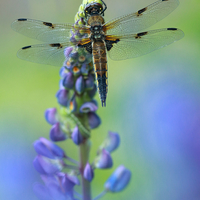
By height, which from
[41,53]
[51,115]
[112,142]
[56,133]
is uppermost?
[41,53]

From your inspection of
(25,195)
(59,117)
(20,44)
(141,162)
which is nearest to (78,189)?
(25,195)

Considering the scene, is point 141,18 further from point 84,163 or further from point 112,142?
point 84,163

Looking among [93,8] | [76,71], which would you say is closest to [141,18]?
[93,8]

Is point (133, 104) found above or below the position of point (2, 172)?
above

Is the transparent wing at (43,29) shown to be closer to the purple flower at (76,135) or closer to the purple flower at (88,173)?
the purple flower at (76,135)

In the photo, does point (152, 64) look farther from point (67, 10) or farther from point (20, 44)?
point (20, 44)

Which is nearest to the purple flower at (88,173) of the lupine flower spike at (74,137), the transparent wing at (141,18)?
the lupine flower spike at (74,137)
